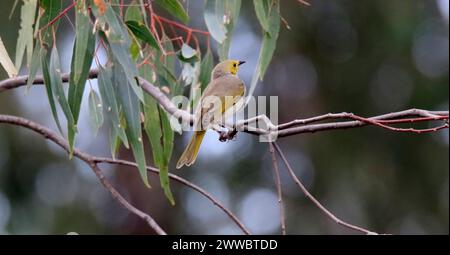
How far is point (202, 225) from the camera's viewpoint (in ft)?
27.2

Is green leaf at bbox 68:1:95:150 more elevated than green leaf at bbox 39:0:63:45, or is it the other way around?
green leaf at bbox 39:0:63:45

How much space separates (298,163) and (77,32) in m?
5.61

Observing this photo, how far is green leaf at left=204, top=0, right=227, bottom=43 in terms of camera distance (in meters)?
2.56

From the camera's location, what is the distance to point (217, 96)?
3340 mm

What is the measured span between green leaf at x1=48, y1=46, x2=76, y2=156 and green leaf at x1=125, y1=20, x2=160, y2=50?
30 centimetres

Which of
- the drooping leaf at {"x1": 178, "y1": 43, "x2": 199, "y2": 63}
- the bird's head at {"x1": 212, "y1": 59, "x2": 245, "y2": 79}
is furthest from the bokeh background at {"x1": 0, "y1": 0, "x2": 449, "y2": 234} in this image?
the drooping leaf at {"x1": 178, "y1": 43, "x2": 199, "y2": 63}

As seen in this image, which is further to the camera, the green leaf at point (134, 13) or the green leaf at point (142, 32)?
the green leaf at point (134, 13)

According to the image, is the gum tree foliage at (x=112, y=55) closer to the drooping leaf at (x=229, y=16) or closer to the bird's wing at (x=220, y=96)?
the drooping leaf at (x=229, y=16)

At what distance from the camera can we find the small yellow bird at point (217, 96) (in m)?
3.01

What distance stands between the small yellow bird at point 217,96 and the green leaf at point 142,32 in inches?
13.3

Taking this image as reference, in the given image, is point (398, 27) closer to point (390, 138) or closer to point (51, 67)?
point (390, 138)

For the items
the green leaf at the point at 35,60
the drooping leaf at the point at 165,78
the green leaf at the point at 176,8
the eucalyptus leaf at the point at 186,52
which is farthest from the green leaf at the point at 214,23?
the green leaf at the point at 35,60

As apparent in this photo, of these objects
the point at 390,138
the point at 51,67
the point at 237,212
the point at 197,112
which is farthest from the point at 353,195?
the point at 51,67

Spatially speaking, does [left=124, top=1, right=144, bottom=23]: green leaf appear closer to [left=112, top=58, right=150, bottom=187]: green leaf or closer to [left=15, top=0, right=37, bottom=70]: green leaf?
[left=112, top=58, right=150, bottom=187]: green leaf
